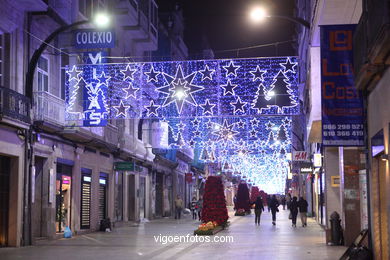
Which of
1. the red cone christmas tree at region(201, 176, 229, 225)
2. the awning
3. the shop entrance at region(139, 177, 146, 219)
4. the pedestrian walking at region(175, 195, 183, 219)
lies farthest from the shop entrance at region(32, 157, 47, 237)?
the pedestrian walking at region(175, 195, 183, 219)

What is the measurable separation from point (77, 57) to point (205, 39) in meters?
61.1

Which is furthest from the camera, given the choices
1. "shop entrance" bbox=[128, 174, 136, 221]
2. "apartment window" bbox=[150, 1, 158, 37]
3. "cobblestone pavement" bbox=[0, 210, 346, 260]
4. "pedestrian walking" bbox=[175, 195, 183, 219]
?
"pedestrian walking" bbox=[175, 195, 183, 219]

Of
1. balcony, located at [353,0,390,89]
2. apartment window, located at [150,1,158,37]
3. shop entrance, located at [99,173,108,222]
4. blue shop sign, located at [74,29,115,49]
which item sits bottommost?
shop entrance, located at [99,173,108,222]

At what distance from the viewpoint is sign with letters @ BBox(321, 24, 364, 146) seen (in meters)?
15.0

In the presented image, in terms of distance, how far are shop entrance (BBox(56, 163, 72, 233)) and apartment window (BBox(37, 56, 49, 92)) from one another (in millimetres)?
3411

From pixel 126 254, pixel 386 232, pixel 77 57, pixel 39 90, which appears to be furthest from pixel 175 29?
pixel 386 232

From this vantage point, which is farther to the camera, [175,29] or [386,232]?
[175,29]

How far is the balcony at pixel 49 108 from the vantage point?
76.9ft

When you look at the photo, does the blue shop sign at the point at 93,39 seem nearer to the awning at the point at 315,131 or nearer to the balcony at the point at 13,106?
the balcony at the point at 13,106

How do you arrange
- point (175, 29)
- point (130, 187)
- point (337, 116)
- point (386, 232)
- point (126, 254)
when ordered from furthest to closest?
point (175, 29) → point (130, 187) → point (126, 254) → point (337, 116) → point (386, 232)

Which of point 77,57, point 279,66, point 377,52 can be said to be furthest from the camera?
point 77,57

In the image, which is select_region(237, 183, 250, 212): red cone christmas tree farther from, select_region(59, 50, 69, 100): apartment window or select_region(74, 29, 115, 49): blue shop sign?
select_region(74, 29, 115, 49): blue shop sign

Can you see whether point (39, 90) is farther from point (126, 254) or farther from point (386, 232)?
point (386, 232)

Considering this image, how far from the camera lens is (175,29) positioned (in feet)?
183
